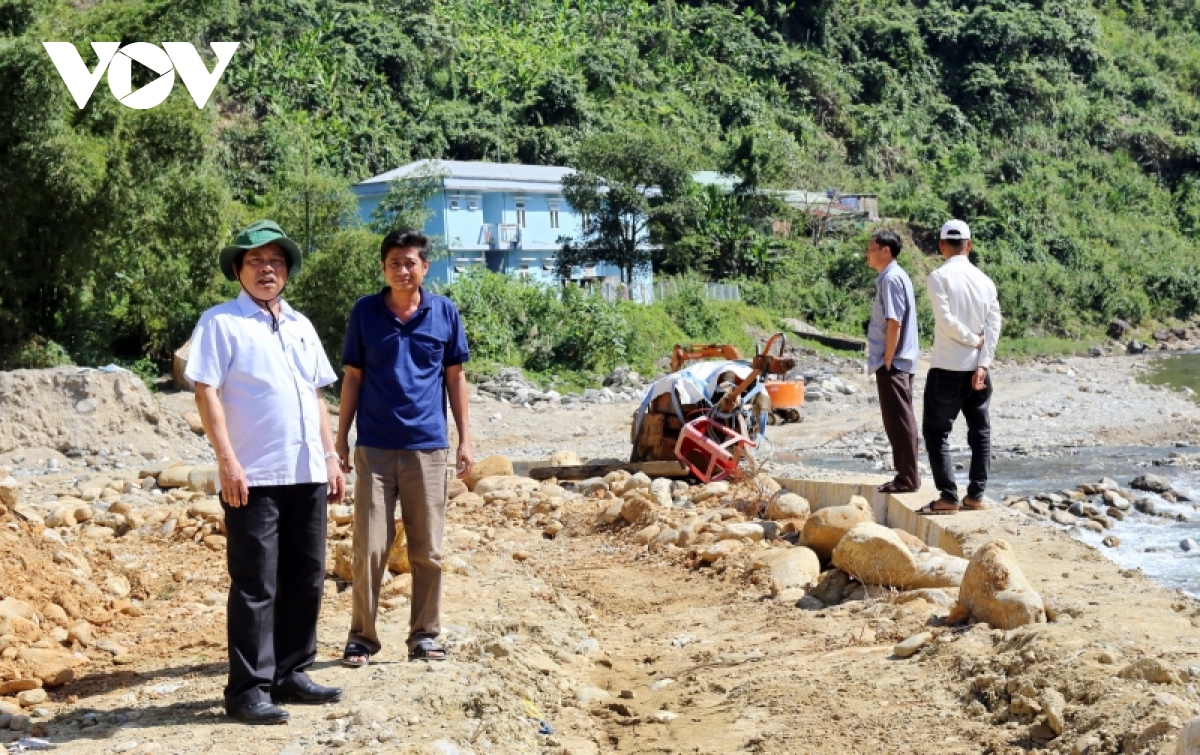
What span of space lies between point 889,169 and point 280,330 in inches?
2647

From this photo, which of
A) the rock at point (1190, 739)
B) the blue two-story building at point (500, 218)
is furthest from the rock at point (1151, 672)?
the blue two-story building at point (500, 218)

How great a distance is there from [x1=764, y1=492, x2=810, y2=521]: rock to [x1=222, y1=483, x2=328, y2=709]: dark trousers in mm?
4987

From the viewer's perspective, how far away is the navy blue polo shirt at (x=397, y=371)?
18.4 ft

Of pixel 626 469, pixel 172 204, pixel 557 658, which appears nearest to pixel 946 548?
pixel 557 658

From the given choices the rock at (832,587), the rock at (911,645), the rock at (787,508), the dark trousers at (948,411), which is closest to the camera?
the rock at (911,645)

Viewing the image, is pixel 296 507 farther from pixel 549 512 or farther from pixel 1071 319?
pixel 1071 319

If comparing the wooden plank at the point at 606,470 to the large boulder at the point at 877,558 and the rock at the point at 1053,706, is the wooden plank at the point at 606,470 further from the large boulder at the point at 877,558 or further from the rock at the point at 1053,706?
the rock at the point at 1053,706

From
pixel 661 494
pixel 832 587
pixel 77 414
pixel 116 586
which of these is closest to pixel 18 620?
pixel 116 586

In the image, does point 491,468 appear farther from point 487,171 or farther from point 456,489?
point 487,171

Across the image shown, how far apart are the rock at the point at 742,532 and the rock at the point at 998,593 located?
3024 millimetres

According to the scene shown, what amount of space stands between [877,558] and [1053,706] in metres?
2.50

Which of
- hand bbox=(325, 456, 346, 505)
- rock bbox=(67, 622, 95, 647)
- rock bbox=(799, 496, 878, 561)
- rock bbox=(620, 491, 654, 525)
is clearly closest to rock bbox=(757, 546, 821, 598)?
rock bbox=(799, 496, 878, 561)

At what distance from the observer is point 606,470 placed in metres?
13.5

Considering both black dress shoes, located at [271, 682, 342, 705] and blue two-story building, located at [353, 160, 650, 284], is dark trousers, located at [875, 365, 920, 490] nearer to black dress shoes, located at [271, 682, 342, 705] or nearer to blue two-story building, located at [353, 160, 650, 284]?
black dress shoes, located at [271, 682, 342, 705]
